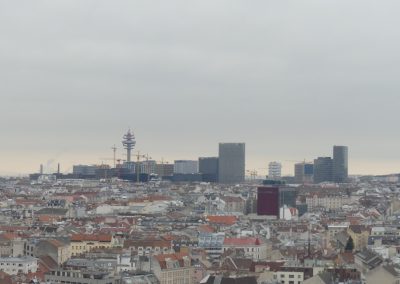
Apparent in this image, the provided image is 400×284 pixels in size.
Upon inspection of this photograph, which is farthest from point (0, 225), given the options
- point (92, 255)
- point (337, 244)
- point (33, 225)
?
point (92, 255)

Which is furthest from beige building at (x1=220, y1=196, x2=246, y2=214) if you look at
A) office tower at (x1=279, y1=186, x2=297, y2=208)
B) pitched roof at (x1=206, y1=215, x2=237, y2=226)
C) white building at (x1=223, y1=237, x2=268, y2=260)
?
white building at (x1=223, y1=237, x2=268, y2=260)

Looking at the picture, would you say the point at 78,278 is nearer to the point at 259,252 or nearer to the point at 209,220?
the point at 259,252

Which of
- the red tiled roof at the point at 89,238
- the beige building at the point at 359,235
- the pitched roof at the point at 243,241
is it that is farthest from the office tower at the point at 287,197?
the red tiled roof at the point at 89,238

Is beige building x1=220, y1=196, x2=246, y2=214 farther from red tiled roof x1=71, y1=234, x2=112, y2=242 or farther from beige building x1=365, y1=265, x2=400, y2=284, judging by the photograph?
beige building x1=365, y1=265, x2=400, y2=284

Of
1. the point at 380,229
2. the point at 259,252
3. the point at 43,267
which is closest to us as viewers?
the point at 43,267

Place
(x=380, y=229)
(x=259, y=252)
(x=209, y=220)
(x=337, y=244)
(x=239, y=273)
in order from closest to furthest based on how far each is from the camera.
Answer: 1. (x=239, y=273)
2. (x=259, y=252)
3. (x=337, y=244)
4. (x=380, y=229)
5. (x=209, y=220)
